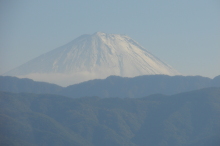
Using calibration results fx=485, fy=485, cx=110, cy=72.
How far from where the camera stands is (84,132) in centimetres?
4631

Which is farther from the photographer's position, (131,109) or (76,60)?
(76,60)

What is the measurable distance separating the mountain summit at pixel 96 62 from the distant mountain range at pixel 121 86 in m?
6.82

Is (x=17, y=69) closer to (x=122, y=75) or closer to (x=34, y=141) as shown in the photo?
(x=122, y=75)

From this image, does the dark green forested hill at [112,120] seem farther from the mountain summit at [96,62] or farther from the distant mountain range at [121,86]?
the mountain summit at [96,62]

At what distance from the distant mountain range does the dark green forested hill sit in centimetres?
1423

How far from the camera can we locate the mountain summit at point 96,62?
274ft

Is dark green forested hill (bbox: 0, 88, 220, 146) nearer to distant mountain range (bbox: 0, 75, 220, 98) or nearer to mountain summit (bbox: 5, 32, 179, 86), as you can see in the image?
distant mountain range (bbox: 0, 75, 220, 98)

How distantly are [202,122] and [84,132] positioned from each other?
12.0 metres

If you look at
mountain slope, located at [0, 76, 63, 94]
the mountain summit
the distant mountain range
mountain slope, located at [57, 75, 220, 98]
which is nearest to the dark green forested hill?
mountain slope, located at [57, 75, 220, 98]

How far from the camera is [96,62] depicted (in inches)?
3342

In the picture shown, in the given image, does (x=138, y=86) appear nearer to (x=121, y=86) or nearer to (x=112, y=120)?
(x=121, y=86)

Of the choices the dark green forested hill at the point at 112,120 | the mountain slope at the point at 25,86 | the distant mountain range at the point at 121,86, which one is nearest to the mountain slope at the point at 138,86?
the distant mountain range at the point at 121,86

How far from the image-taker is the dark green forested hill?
4331 cm

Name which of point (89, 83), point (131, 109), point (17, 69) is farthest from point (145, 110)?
point (17, 69)
